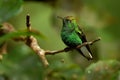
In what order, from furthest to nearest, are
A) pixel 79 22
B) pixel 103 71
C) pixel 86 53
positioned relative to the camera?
pixel 79 22
pixel 103 71
pixel 86 53

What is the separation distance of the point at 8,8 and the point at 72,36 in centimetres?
28

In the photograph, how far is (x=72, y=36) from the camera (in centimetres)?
150

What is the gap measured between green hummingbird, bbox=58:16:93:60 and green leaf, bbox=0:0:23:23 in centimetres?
21

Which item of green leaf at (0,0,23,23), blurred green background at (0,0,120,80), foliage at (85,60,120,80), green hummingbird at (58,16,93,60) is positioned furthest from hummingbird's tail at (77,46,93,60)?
blurred green background at (0,0,120,80)

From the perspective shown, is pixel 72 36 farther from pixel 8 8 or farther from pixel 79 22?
pixel 79 22

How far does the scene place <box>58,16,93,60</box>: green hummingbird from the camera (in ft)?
4.83

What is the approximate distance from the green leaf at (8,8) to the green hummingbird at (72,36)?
0.21 metres

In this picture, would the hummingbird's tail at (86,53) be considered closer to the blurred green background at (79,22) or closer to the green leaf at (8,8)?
the green leaf at (8,8)

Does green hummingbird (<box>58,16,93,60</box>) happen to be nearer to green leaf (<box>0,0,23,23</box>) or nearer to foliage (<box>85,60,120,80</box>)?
foliage (<box>85,60,120,80</box>)

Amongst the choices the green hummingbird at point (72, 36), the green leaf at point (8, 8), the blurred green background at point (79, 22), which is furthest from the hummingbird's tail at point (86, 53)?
the blurred green background at point (79, 22)

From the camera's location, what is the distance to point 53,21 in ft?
8.32

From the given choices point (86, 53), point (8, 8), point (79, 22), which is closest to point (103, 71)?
point (86, 53)

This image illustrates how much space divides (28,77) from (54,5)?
908mm

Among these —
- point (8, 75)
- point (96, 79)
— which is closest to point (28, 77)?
point (8, 75)
